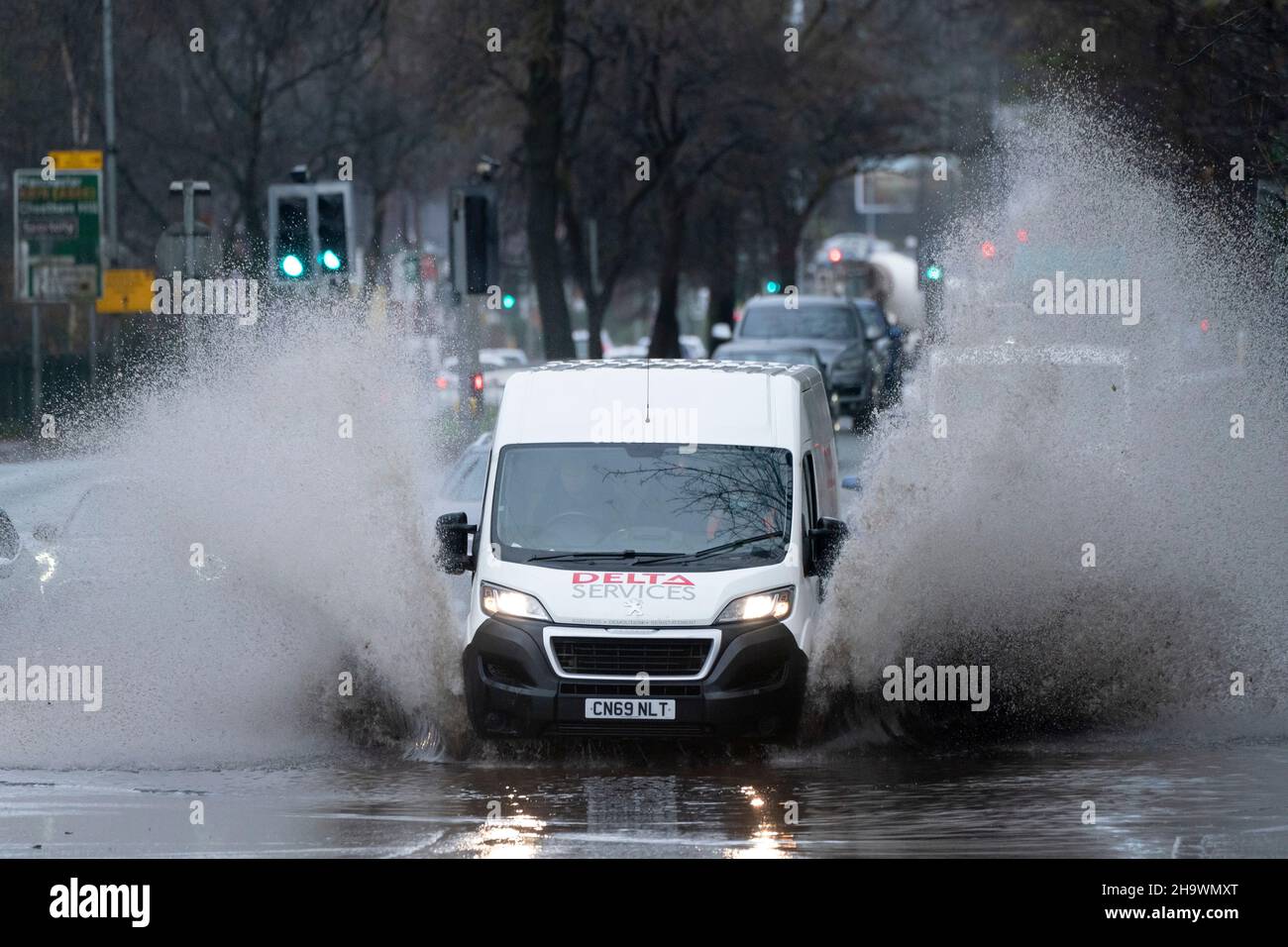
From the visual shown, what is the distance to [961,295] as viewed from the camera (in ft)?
48.3

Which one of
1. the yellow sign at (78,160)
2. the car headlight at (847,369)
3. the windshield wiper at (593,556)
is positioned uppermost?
the yellow sign at (78,160)

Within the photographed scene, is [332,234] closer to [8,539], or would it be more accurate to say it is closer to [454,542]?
[8,539]

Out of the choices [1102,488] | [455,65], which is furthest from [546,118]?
[1102,488]

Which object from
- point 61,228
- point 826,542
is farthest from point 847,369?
point 826,542

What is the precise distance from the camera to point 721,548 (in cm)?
1158

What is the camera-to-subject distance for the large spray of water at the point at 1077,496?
13102 millimetres

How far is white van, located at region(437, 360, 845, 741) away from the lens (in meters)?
11.2

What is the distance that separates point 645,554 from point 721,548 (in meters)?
0.42

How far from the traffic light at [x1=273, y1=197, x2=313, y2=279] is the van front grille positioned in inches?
418

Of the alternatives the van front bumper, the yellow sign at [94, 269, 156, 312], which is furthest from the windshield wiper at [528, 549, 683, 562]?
the yellow sign at [94, 269, 156, 312]

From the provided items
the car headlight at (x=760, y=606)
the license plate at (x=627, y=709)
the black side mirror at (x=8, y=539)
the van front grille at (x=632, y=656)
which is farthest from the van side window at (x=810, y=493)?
the black side mirror at (x=8, y=539)

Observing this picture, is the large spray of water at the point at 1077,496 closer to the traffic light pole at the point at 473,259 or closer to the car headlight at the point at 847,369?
the traffic light pole at the point at 473,259

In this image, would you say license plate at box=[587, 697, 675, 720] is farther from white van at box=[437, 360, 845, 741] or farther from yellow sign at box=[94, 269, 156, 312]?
yellow sign at box=[94, 269, 156, 312]
